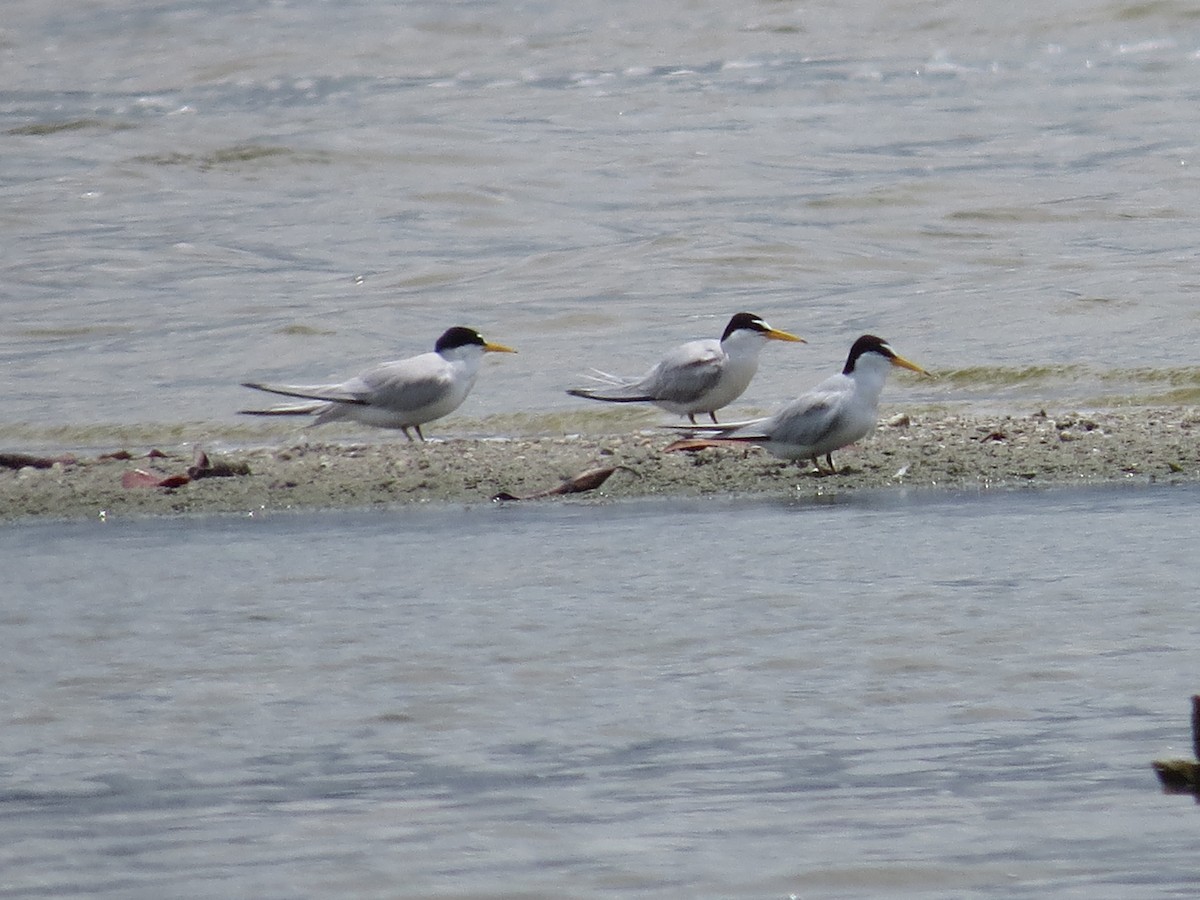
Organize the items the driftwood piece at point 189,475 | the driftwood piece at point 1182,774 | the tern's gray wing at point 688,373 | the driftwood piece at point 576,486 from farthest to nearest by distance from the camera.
A: 1. the tern's gray wing at point 688,373
2. the driftwood piece at point 189,475
3. the driftwood piece at point 576,486
4. the driftwood piece at point 1182,774

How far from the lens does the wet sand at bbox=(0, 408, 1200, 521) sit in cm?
877

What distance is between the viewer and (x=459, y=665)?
552 centimetres

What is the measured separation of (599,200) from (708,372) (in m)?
9.83

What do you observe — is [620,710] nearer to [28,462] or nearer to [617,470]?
[617,470]

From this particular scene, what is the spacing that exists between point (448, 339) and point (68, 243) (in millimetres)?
9322

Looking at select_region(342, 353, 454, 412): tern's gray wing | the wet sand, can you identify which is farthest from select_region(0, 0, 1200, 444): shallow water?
the wet sand

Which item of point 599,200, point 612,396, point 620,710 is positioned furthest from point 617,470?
point 599,200

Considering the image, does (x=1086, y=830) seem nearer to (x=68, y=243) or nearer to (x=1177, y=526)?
(x=1177, y=526)

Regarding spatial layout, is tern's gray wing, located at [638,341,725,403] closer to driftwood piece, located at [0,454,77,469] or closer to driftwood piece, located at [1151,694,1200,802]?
driftwood piece, located at [0,454,77,469]

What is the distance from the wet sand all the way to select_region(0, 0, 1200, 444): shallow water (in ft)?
6.62

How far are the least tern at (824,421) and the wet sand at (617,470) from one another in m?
0.13

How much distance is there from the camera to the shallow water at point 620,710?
12.6ft

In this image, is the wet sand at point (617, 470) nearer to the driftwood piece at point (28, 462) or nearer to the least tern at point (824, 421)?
the driftwood piece at point (28, 462)

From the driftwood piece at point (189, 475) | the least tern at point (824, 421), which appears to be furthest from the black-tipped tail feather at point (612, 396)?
the driftwood piece at point (189, 475)
